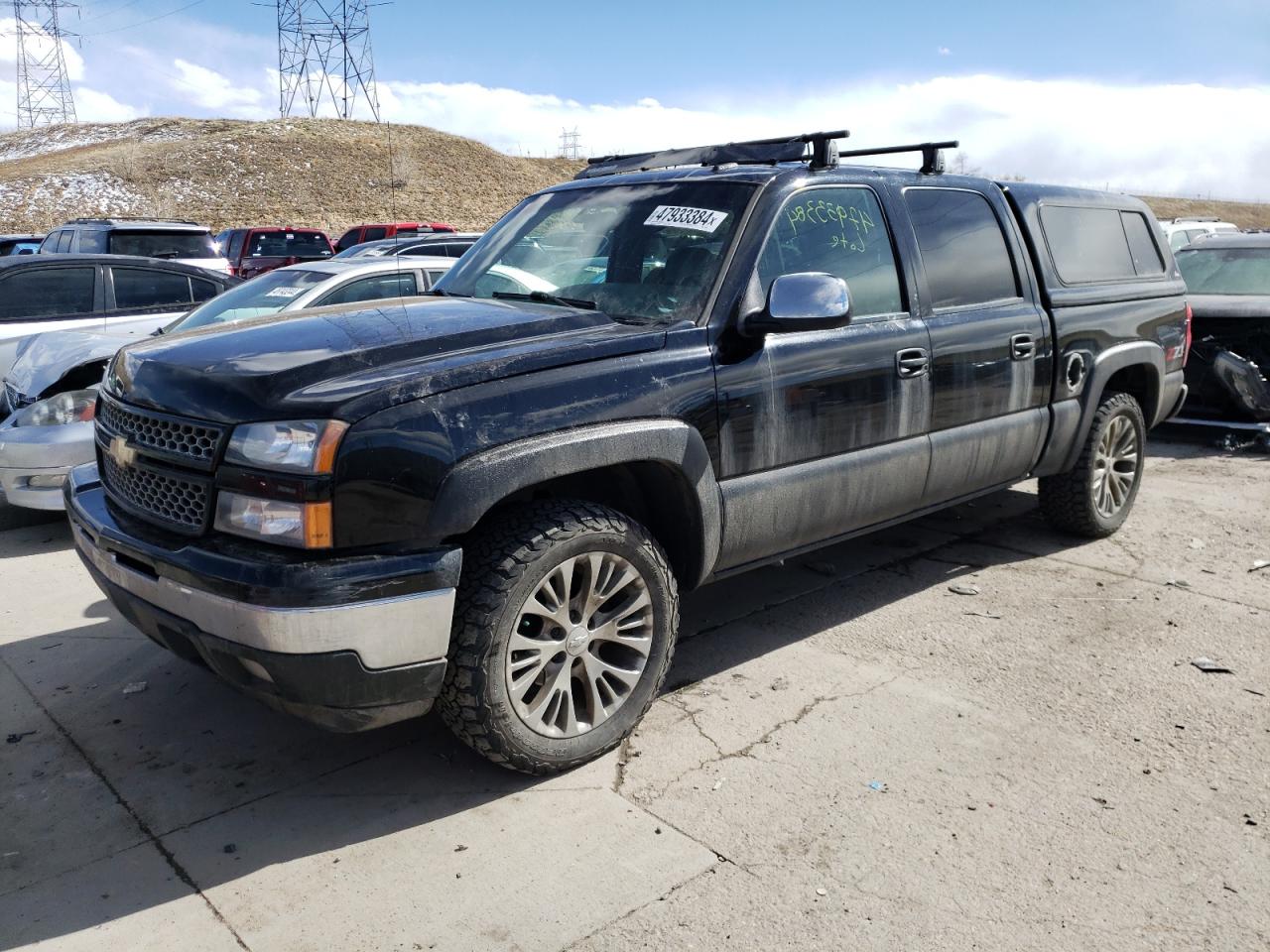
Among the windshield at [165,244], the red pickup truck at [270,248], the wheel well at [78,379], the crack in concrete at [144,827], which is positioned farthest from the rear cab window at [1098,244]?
the red pickup truck at [270,248]

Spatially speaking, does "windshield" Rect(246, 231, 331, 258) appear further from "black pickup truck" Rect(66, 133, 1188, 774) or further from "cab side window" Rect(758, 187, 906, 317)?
"cab side window" Rect(758, 187, 906, 317)

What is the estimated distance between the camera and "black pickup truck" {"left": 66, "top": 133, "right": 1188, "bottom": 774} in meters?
2.92

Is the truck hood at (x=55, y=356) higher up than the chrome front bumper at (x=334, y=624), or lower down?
higher up

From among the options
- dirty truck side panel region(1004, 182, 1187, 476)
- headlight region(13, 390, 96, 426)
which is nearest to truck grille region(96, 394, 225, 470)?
headlight region(13, 390, 96, 426)

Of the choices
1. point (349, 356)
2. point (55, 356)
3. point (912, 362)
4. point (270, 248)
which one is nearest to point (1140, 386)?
point (912, 362)

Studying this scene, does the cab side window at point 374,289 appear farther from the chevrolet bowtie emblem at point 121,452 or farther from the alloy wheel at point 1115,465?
the alloy wheel at point 1115,465

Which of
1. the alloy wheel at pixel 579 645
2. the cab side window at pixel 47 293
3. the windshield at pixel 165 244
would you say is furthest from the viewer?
the windshield at pixel 165 244

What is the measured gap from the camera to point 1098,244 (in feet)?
18.8

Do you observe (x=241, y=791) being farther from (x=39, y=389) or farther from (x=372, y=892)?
(x=39, y=389)

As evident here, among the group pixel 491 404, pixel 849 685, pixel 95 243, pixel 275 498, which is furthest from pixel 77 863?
pixel 95 243

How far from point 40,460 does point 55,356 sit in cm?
80

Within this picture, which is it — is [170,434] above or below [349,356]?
below

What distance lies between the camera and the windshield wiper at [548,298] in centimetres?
396

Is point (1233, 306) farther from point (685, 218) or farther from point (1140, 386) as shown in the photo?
point (685, 218)
